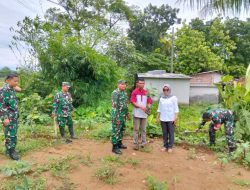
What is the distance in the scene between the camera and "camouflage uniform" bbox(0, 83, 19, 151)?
468 centimetres

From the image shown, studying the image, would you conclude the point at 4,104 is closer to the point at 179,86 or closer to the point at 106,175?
the point at 106,175

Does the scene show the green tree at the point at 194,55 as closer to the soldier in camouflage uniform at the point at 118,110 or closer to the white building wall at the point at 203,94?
the white building wall at the point at 203,94

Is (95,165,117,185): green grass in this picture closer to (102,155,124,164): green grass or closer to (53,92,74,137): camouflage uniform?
(102,155,124,164): green grass

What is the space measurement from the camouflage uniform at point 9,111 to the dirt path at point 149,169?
39 centimetres

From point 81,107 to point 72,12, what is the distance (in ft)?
48.4

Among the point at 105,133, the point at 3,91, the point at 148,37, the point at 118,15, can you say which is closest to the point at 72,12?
the point at 118,15

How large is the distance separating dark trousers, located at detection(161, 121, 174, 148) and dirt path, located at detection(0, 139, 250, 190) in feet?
0.68

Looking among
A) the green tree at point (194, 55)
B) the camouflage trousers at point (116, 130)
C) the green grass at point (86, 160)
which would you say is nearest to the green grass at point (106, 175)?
the green grass at point (86, 160)

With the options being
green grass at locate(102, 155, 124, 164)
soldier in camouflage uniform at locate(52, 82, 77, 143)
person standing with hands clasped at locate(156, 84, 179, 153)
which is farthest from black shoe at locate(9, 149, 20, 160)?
person standing with hands clasped at locate(156, 84, 179, 153)

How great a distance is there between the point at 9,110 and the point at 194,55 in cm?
1900

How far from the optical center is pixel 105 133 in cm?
692

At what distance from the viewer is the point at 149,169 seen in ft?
15.6

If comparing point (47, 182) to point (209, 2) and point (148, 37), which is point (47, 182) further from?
point (148, 37)

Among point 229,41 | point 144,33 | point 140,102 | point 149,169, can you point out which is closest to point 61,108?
point 140,102
